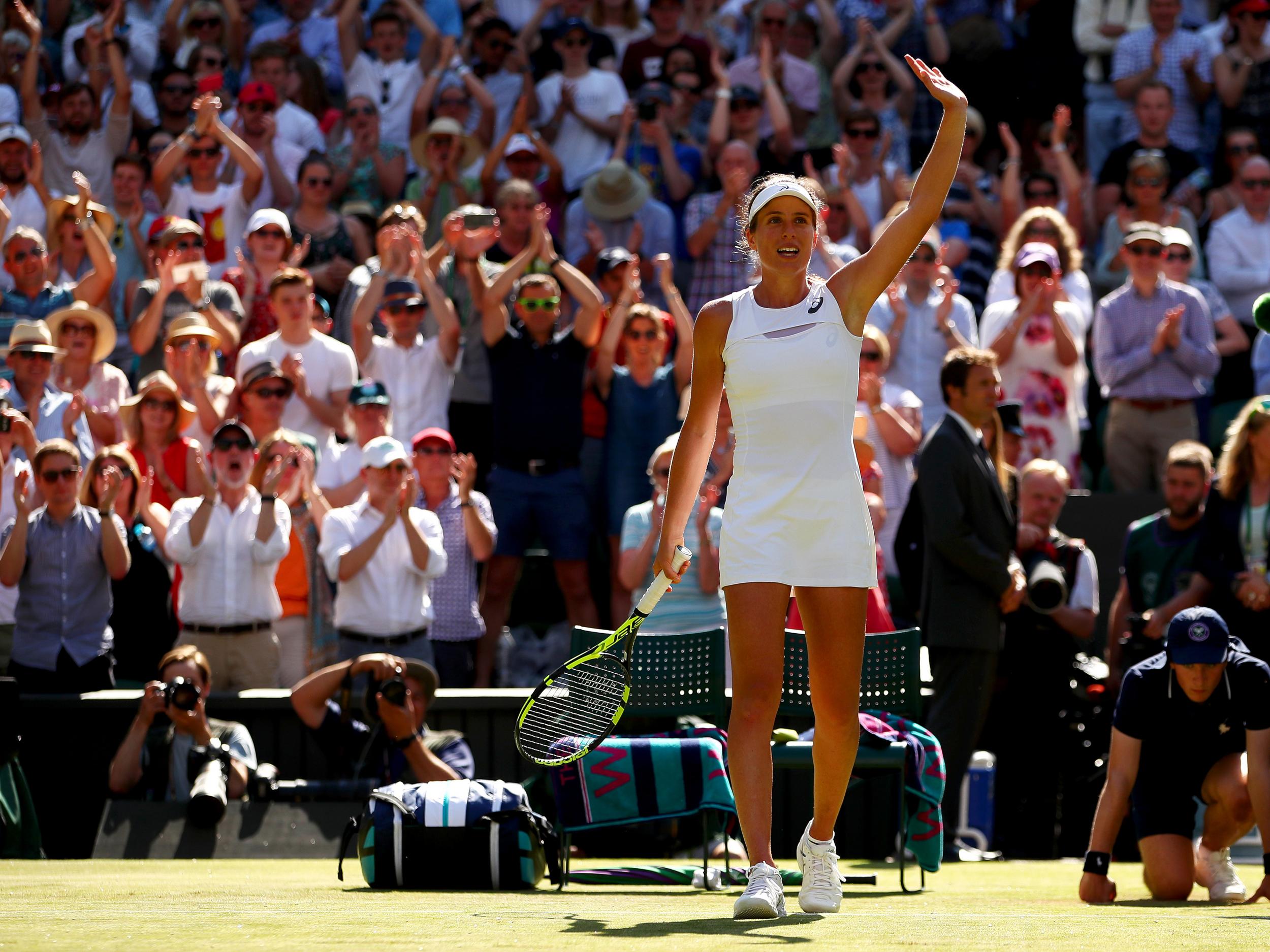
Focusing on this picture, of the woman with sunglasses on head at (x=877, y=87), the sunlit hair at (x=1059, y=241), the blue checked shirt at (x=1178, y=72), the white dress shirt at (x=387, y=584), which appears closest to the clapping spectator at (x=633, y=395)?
the white dress shirt at (x=387, y=584)

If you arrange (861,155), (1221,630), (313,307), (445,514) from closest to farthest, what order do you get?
(1221,630) → (445,514) → (313,307) → (861,155)

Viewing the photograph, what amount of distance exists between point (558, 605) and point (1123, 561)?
315cm

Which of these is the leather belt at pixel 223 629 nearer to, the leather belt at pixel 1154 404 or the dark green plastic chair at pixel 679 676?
the dark green plastic chair at pixel 679 676

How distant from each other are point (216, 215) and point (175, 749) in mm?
5109

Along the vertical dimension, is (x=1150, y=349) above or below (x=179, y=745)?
above

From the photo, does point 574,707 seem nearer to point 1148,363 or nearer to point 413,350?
point 413,350

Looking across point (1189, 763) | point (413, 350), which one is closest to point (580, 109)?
point (413, 350)

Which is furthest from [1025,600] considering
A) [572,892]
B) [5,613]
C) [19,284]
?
[19,284]

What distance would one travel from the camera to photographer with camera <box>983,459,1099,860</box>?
980cm

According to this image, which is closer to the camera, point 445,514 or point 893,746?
point 893,746

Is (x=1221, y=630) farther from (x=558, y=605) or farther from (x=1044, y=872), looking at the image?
(x=558, y=605)

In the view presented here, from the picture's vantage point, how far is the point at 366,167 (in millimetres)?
13742

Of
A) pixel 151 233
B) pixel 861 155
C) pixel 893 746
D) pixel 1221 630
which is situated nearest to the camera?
pixel 1221 630

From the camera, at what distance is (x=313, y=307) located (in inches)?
451
